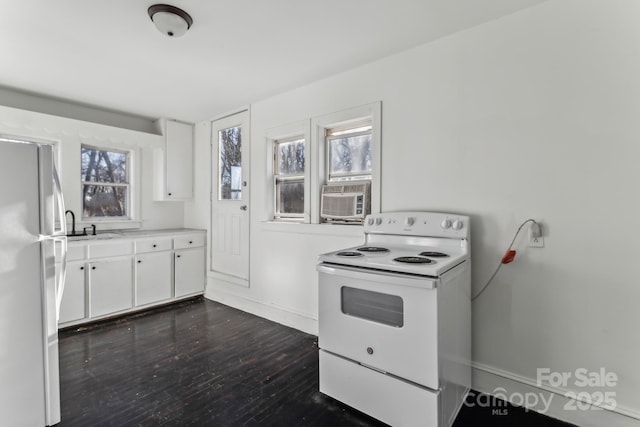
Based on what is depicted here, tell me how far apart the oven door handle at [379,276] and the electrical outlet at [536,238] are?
2.74 feet

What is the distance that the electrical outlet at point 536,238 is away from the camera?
1836 mm

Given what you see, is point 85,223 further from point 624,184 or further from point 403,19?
point 624,184

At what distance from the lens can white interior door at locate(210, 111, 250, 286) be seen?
142 inches

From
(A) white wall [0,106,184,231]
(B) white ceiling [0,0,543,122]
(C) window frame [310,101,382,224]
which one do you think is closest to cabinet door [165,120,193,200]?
(A) white wall [0,106,184,231]

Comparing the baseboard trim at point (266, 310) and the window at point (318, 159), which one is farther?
the baseboard trim at point (266, 310)

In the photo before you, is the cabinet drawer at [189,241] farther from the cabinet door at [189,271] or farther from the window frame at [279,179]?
the window frame at [279,179]

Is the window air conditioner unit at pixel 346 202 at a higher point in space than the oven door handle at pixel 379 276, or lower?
higher

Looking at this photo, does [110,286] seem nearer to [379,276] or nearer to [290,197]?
[290,197]

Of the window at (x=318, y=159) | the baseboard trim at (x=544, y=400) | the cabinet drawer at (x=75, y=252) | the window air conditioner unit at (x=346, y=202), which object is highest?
the window at (x=318, y=159)

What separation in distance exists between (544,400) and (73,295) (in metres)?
3.89

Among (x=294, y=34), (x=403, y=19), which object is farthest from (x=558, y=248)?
(x=294, y=34)

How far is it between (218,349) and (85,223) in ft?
7.70

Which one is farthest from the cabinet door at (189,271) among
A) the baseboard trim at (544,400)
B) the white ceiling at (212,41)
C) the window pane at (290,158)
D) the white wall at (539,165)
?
the baseboard trim at (544,400)

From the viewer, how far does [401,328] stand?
158 centimetres
